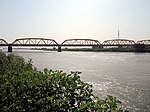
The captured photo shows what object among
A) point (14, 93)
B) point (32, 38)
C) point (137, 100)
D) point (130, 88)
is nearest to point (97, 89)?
point (130, 88)

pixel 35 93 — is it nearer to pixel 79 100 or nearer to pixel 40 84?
pixel 40 84

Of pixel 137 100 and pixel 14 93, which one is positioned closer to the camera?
pixel 14 93

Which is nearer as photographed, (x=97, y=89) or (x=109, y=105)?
(x=109, y=105)

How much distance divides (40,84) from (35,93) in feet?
1.00

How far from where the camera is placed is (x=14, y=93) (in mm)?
7246

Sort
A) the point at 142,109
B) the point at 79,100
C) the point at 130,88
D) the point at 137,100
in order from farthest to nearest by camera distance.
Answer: the point at 130,88 → the point at 137,100 → the point at 142,109 → the point at 79,100

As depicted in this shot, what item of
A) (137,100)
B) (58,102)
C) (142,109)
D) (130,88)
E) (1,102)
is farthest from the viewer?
(130,88)

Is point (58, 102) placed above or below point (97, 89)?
above

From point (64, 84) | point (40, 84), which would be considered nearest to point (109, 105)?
point (64, 84)

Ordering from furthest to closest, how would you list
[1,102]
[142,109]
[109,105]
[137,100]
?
[137,100]
[142,109]
[1,102]
[109,105]

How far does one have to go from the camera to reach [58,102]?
240 inches

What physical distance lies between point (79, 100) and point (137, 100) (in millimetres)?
17678

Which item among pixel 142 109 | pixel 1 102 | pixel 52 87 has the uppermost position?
pixel 52 87

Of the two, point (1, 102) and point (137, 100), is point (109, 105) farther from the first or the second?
point (137, 100)
